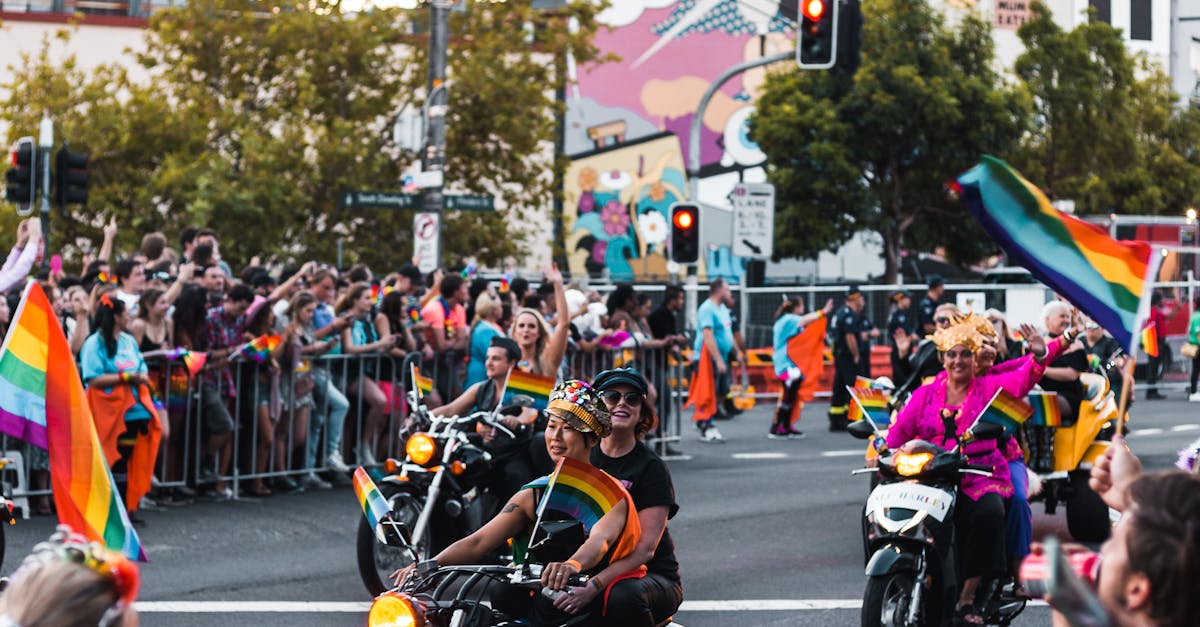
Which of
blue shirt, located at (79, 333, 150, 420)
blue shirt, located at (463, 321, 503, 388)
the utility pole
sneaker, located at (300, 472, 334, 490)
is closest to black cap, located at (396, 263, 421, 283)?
sneaker, located at (300, 472, 334, 490)

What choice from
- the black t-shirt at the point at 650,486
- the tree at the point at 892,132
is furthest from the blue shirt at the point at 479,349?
the tree at the point at 892,132

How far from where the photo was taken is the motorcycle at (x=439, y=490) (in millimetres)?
9891

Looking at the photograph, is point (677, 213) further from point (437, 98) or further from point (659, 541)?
point (659, 541)

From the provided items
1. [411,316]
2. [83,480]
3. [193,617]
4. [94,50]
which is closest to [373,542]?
[193,617]

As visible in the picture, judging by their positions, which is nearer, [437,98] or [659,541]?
[659,541]

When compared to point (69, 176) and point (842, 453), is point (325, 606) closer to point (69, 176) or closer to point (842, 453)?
point (842, 453)

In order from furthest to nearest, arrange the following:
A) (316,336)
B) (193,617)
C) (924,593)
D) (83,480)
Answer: (316,336) → (193,617) → (924,593) → (83,480)

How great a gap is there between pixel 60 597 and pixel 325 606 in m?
6.54

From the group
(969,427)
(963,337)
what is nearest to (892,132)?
(963,337)

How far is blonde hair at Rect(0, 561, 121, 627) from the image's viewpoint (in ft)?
11.3

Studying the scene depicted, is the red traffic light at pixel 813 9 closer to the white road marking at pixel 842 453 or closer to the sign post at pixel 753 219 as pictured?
the sign post at pixel 753 219

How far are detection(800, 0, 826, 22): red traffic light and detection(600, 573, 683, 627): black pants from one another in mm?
13832

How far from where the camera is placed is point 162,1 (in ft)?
135

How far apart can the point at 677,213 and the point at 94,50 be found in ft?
74.5
